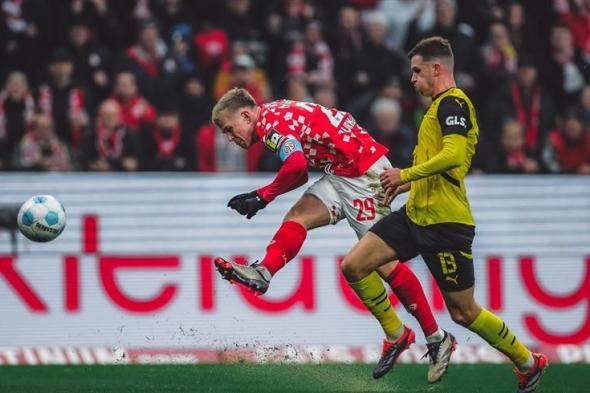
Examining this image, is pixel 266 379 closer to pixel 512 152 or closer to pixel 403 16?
pixel 512 152

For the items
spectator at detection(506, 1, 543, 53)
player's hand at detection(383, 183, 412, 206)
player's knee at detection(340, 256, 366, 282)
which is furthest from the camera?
spectator at detection(506, 1, 543, 53)

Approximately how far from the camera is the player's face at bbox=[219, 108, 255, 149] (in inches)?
370

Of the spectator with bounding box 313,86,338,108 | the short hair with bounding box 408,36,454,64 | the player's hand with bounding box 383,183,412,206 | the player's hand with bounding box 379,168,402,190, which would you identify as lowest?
the spectator with bounding box 313,86,338,108

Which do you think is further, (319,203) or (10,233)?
(10,233)

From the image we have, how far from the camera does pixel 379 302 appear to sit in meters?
9.55

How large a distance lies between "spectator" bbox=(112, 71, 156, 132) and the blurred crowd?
0.06 ft

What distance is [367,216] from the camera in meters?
9.65

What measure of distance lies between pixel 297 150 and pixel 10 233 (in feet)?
15.1

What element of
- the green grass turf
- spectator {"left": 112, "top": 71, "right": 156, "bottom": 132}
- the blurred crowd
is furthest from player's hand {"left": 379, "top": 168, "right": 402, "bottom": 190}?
spectator {"left": 112, "top": 71, "right": 156, "bottom": 132}

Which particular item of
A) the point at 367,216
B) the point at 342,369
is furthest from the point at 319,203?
the point at 342,369

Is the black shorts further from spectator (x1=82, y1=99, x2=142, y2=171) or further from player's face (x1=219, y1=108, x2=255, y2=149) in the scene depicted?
spectator (x1=82, y1=99, x2=142, y2=171)

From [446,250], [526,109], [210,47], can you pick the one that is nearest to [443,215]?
[446,250]

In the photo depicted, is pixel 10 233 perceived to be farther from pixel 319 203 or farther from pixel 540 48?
pixel 540 48

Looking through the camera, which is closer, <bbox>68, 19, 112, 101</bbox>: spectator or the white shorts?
the white shorts
